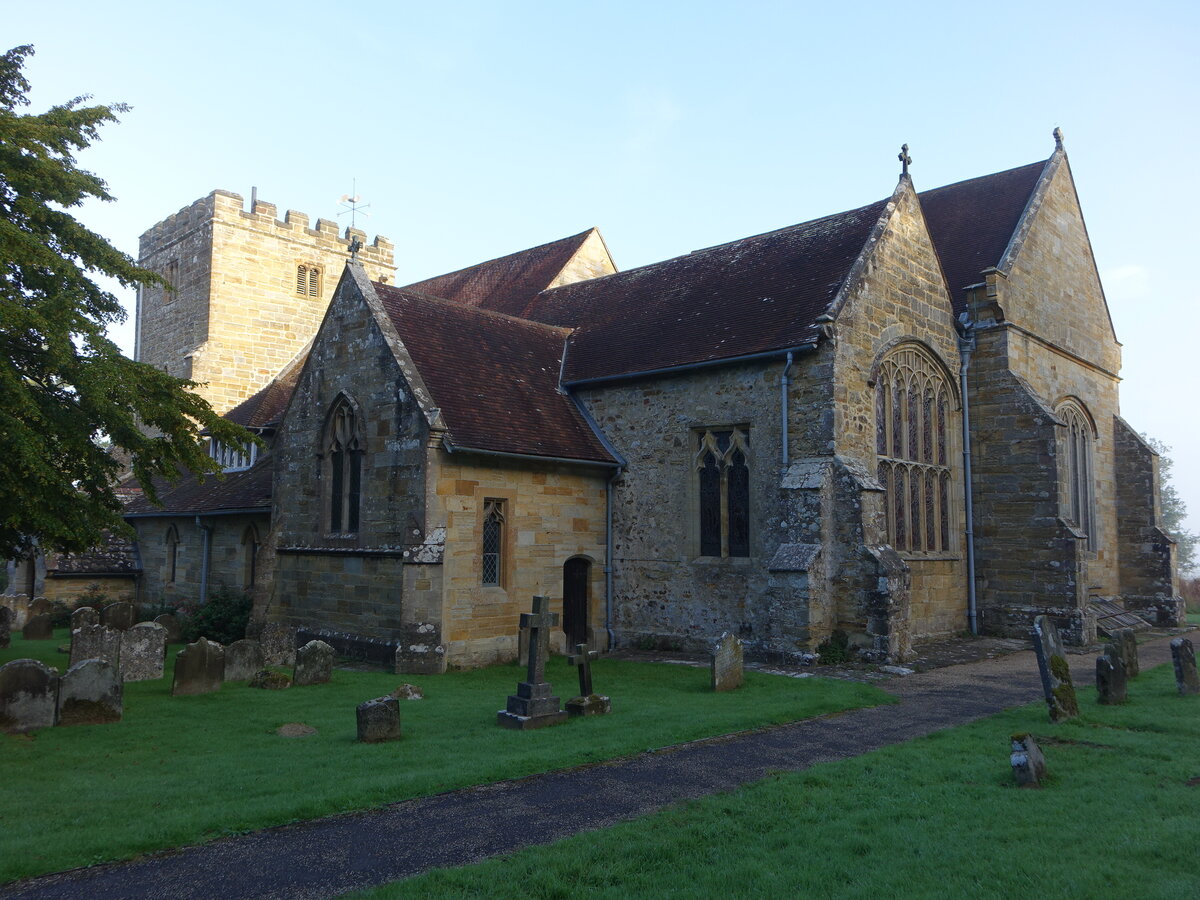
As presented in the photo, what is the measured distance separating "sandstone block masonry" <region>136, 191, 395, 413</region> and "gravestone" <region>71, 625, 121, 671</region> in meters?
17.0

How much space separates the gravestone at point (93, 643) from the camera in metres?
14.2

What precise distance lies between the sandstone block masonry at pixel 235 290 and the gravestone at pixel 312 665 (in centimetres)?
1797

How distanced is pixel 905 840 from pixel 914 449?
13.7m

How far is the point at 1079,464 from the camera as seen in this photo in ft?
76.7

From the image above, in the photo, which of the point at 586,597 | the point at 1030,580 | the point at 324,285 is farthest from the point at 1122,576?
the point at 324,285

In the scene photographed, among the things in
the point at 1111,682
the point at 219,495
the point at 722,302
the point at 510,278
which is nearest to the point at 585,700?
the point at 1111,682

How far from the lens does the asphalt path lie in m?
5.79

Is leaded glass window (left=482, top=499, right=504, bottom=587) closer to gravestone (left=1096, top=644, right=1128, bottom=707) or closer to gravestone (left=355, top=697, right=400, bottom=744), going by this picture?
gravestone (left=355, top=697, right=400, bottom=744)

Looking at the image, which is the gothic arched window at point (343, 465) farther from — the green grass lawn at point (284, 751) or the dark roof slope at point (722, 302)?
the dark roof slope at point (722, 302)

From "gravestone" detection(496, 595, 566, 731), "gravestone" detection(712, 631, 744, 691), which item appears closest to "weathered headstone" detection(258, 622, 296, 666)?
"gravestone" detection(496, 595, 566, 731)

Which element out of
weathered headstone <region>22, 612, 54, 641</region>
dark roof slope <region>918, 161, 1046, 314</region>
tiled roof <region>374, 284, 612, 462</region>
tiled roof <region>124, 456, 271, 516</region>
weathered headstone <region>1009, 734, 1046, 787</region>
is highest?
dark roof slope <region>918, 161, 1046, 314</region>

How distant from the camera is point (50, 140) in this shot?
12844 mm

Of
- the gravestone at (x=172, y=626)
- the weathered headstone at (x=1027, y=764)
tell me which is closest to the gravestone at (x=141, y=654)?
the gravestone at (x=172, y=626)

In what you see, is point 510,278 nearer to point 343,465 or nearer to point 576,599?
point 343,465
